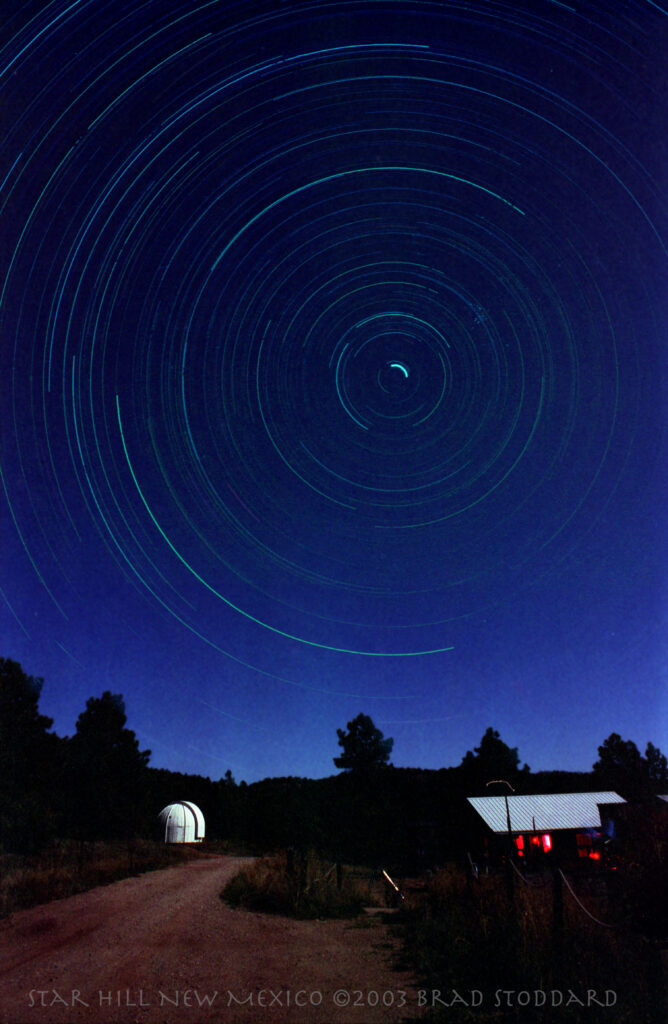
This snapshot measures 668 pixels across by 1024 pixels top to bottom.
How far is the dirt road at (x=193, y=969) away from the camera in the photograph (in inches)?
281

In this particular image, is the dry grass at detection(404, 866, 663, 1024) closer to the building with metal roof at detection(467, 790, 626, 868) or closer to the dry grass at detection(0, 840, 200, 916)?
the dry grass at detection(0, 840, 200, 916)

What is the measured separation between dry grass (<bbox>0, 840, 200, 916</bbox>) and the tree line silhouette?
42.3 inches

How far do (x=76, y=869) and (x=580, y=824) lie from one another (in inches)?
883

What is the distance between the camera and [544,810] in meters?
31.2

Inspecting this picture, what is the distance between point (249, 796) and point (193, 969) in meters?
42.6

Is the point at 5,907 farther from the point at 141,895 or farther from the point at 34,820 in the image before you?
the point at 34,820

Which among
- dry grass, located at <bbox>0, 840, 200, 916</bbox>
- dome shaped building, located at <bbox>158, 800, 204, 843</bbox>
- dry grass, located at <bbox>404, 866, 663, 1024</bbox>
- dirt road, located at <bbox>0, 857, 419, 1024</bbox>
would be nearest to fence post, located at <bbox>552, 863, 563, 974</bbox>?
dry grass, located at <bbox>404, 866, 663, 1024</bbox>

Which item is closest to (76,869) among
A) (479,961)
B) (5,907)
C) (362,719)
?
(5,907)

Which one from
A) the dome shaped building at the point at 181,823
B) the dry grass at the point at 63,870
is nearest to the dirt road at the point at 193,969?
the dry grass at the point at 63,870

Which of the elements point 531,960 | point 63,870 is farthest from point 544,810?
point 531,960

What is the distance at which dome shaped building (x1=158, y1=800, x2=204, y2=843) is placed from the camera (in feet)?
155

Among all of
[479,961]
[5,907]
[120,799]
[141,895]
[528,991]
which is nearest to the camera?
[528,991]

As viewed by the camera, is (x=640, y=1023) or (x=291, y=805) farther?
(x=291, y=805)

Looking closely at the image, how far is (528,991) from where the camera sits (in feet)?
24.4
